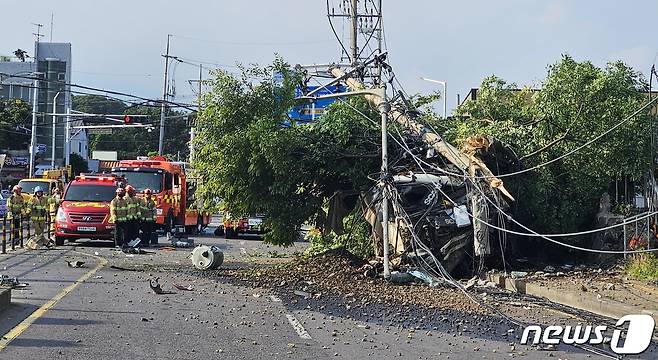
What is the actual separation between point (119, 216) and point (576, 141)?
41.9 feet

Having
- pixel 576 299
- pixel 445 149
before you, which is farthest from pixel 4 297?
pixel 445 149

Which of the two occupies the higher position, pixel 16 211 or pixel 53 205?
pixel 53 205

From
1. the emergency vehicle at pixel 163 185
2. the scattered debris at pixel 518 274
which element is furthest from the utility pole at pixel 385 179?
the emergency vehicle at pixel 163 185

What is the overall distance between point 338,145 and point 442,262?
135 inches

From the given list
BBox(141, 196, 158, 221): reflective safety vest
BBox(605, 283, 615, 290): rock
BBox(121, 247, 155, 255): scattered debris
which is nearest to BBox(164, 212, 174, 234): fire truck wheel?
BBox(141, 196, 158, 221): reflective safety vest

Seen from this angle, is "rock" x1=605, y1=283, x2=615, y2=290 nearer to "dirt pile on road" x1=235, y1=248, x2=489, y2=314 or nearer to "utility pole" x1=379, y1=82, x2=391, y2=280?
"dirt pile on road" x1=235, y1=248, x2=489, y2=314

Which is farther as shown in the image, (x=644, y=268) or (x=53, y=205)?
(x=53, y=205)

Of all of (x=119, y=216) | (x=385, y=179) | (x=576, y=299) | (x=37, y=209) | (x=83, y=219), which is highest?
(x=385, y=179)

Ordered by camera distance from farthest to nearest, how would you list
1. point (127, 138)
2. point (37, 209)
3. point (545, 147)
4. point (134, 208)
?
point (127, 138) < point (37, 209) < point (134, 208) < point (545, 147)

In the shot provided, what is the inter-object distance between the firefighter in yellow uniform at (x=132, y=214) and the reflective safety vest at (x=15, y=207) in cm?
304

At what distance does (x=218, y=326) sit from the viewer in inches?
447

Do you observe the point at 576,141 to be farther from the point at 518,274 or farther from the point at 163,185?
the point at 163,185

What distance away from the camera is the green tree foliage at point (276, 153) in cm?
1816

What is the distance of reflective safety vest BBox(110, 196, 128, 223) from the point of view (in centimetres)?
2397
